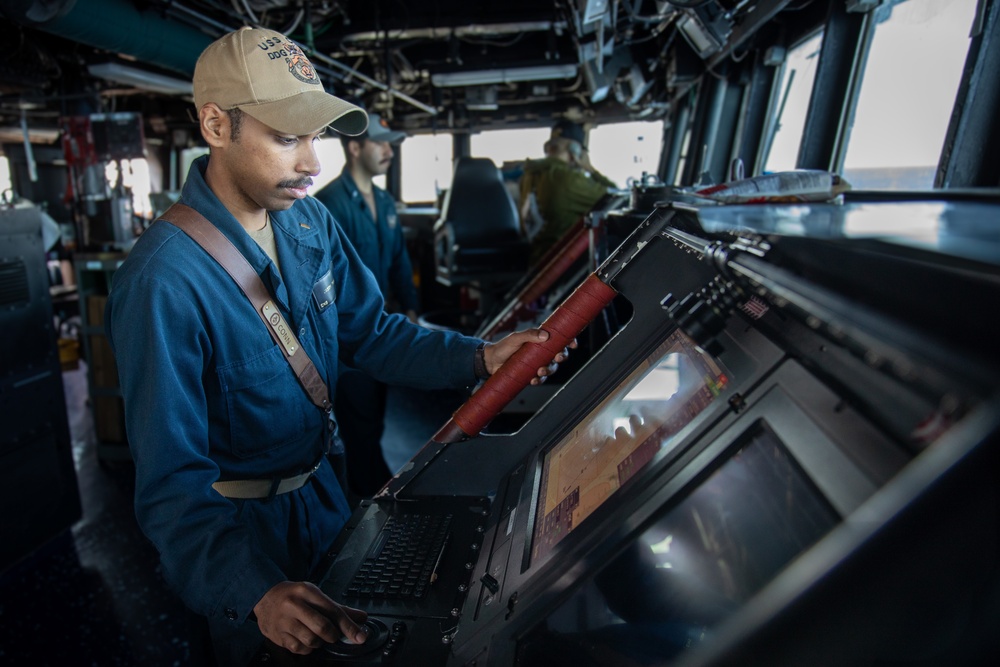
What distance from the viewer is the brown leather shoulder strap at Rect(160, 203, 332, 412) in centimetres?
126

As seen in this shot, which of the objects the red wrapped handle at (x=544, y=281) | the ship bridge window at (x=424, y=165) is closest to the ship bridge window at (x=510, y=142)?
the ship bridge window at (x=424, y=165)

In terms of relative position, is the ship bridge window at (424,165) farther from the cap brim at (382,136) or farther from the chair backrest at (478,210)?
the cap brim at (382,136)

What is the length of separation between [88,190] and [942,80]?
445 centimetres

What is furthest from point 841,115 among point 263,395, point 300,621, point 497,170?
point 497,170

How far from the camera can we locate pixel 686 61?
14.7 feet

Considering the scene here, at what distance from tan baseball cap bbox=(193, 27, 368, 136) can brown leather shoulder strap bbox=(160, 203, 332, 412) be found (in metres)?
0.23

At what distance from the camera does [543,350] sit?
51.3 inches

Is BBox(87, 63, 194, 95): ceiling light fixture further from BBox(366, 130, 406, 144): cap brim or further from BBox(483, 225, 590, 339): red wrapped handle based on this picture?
BBox(483, 225, 590, 339): red wrapped handle

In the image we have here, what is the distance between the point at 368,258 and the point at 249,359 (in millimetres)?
2181

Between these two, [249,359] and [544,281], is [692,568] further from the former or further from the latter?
[544,281]

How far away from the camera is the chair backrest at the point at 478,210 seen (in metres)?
5.44

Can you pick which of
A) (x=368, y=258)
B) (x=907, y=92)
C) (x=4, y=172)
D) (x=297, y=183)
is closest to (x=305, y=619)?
(x=297, y=183)

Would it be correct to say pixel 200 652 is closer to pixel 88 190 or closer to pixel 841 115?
pixel 841 115

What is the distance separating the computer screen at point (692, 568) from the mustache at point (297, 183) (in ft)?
3.15
